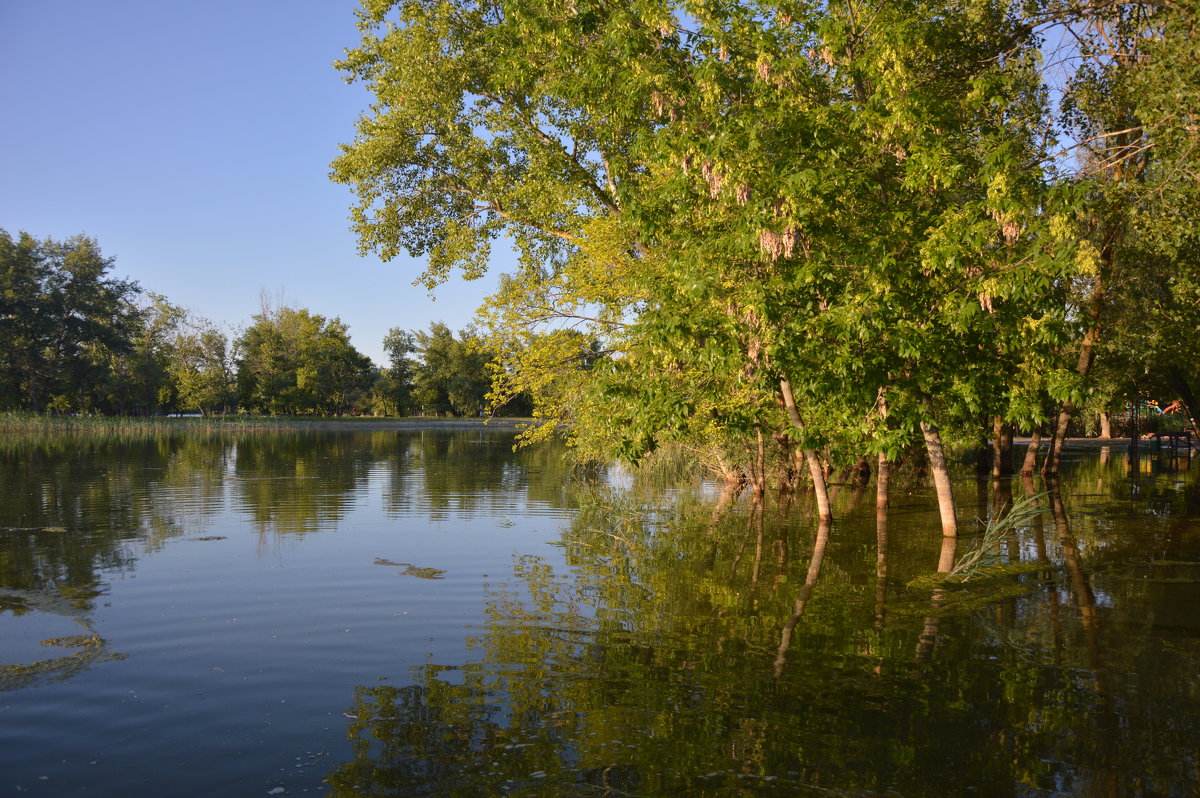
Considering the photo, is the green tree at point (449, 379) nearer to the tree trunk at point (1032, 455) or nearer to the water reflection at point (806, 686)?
the tree trunk at point (1032, 455)

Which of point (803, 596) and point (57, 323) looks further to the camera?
point (57, 323)

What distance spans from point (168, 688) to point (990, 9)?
65.8ft

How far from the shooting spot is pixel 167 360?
346 ft

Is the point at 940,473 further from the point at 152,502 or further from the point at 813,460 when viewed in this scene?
the point at 152,502

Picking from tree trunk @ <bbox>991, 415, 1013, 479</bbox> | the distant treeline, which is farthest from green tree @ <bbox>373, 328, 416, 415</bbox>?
tree trunk @ <bbox>991, 415, 1013, 479</bbox>

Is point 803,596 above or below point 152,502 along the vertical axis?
below

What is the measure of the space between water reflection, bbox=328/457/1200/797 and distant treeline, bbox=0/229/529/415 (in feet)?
278

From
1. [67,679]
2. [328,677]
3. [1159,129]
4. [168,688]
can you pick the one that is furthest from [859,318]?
[67,679]

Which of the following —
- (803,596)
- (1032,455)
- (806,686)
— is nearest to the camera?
(806,686)

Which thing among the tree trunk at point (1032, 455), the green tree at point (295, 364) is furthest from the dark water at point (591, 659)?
the green tree at point (295, 364)

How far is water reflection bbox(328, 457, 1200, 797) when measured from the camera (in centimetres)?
678

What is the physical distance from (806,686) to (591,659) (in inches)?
96.6

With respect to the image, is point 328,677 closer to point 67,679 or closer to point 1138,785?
point 67,679

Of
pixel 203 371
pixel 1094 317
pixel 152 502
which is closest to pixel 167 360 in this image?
pixel 203 371
